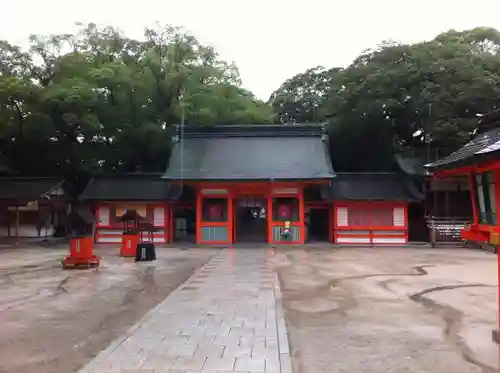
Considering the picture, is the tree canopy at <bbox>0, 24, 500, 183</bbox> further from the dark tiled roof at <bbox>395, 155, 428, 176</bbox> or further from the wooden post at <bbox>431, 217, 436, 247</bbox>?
the wooden post at <bbox>431, 217, 436, 247</bbox>

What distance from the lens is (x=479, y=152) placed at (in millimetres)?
5578

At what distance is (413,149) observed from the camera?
92.6 feet

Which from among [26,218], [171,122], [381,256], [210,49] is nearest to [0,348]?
[381,256]

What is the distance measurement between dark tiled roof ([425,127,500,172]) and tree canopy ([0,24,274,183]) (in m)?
20.5

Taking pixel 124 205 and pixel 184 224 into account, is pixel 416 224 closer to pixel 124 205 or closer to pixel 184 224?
pixel 184 224

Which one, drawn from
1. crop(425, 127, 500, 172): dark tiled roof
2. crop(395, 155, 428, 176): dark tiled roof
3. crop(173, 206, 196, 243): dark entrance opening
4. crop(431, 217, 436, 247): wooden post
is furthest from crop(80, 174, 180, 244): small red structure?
A: crop(425, 127, 500, 172): dark tiled roof

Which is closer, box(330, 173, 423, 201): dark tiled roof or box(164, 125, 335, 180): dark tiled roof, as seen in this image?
box(164, 125, 335, 180): dark tiled roof

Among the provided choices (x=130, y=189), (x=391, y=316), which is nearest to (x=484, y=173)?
(x=391, y=316)

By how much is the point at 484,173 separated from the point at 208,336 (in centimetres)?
422

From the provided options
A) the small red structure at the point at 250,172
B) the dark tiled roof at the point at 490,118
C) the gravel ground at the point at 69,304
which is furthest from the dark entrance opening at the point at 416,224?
the dark tiled roof at the point at 490,118

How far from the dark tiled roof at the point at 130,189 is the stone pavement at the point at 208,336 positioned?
47.7 ft

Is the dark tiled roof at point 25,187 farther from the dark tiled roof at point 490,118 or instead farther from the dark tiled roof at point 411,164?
the dark tiled roof at point 490,118

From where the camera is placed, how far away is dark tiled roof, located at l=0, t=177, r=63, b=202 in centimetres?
2441

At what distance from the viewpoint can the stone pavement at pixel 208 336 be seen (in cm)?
539
